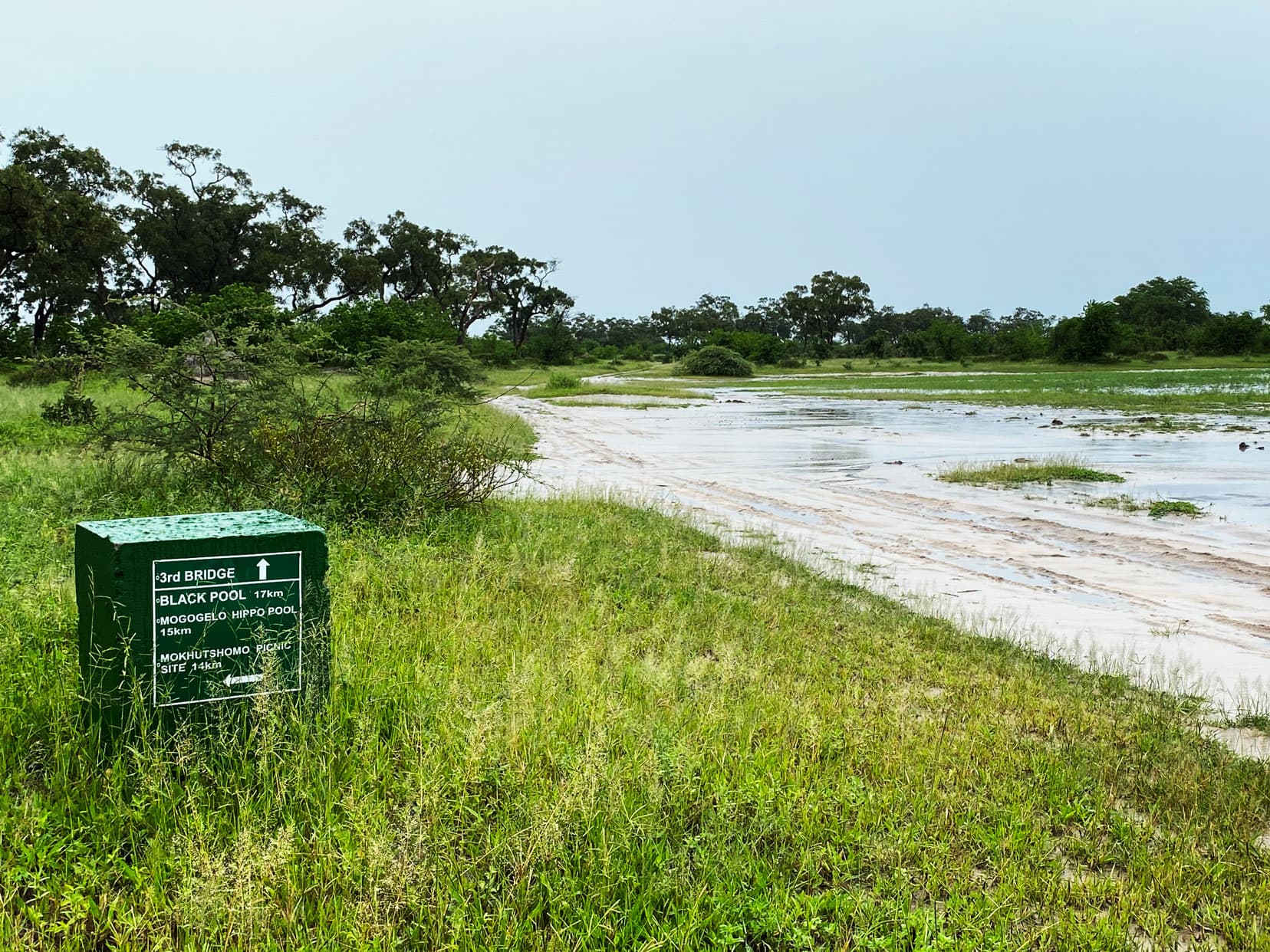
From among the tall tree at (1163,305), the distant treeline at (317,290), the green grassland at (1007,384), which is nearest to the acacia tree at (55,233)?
the distant treeline at (317,290)

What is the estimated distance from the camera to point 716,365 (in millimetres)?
82875

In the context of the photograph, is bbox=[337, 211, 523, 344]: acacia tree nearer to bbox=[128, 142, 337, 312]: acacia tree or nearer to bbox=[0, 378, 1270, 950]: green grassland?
bbox=[128, 142, 337, 312]: acacia tree

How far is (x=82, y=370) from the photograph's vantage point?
11.9 metres

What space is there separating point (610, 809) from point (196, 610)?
1834mm

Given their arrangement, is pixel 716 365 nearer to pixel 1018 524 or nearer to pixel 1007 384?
pixel 1007 384

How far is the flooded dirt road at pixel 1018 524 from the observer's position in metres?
8.63

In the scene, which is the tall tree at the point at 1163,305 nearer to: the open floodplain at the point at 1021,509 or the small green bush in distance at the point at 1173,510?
the open floodplain at the point at 1021,509

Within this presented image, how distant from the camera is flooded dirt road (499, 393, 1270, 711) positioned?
8.63 m

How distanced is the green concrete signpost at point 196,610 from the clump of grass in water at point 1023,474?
16.0 m

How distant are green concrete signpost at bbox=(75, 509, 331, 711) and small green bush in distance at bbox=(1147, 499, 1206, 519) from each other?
1380 cm

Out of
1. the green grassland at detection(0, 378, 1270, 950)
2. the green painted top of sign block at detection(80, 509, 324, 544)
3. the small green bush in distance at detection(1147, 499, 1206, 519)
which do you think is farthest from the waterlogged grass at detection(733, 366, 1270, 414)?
the green painted top of sign block at detection(80, 509, 324, 544)

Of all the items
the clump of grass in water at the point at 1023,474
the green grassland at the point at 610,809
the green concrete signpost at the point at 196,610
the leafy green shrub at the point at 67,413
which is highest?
the green concrete signpost at the point at 196,610

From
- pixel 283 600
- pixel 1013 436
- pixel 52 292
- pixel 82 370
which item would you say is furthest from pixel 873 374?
pixel 283 600

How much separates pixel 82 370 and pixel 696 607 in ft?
27.6
